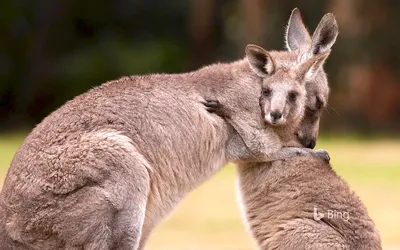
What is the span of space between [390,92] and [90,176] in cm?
2767

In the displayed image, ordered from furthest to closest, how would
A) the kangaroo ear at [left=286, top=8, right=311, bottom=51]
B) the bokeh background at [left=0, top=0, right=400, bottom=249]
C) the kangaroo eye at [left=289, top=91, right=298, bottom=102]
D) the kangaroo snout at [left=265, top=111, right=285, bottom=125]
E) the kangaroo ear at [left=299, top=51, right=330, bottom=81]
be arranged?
the bokeh background at [left=0, top=0, right=400, bottom=249] < the kangaroo ear at [left=286, top=8, right=311, bottom=51] < the kangaroo ear at [left=299, top=51, right=330, bottom=81] < the kangaroo eye at [left=289, top=91, right=298, bottom=102] < the kangaroo snout at [left=265, top=111, right=285, bottom=125]

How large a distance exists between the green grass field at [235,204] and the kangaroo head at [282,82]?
2.64 metres

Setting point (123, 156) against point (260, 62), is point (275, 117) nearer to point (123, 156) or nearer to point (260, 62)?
point (260, 62)

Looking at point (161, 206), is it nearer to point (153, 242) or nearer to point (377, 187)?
point (153, 242)

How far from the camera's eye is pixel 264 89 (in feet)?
29.1

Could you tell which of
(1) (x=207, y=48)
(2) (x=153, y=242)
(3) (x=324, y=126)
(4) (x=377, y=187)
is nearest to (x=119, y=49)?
(1) (x=207, y=48)

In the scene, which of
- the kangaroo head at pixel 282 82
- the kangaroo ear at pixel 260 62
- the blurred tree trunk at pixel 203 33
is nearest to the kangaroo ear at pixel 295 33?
the kangaroo head at pixel 282 82

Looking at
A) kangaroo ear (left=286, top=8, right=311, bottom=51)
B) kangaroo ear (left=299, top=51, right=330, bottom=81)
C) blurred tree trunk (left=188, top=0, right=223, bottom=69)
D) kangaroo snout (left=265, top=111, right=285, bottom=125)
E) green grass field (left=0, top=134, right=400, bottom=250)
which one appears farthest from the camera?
blurred tree trunk (left=188, top=0, right=223, bottom=69)

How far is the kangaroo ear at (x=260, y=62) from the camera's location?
29.0ft

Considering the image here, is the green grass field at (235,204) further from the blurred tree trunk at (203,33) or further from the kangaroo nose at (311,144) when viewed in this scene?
the blurred tree trunk at (203,33)

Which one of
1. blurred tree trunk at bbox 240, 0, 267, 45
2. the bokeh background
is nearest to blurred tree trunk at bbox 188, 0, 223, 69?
the bokeh background

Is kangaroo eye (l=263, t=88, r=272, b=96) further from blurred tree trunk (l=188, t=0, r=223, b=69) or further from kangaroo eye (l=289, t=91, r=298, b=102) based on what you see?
blurred tree trunk (l=188, t=0, r=223, b=69)

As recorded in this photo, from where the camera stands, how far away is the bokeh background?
32750 millimetres

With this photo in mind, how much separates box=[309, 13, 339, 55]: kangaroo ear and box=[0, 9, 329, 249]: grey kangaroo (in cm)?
3
